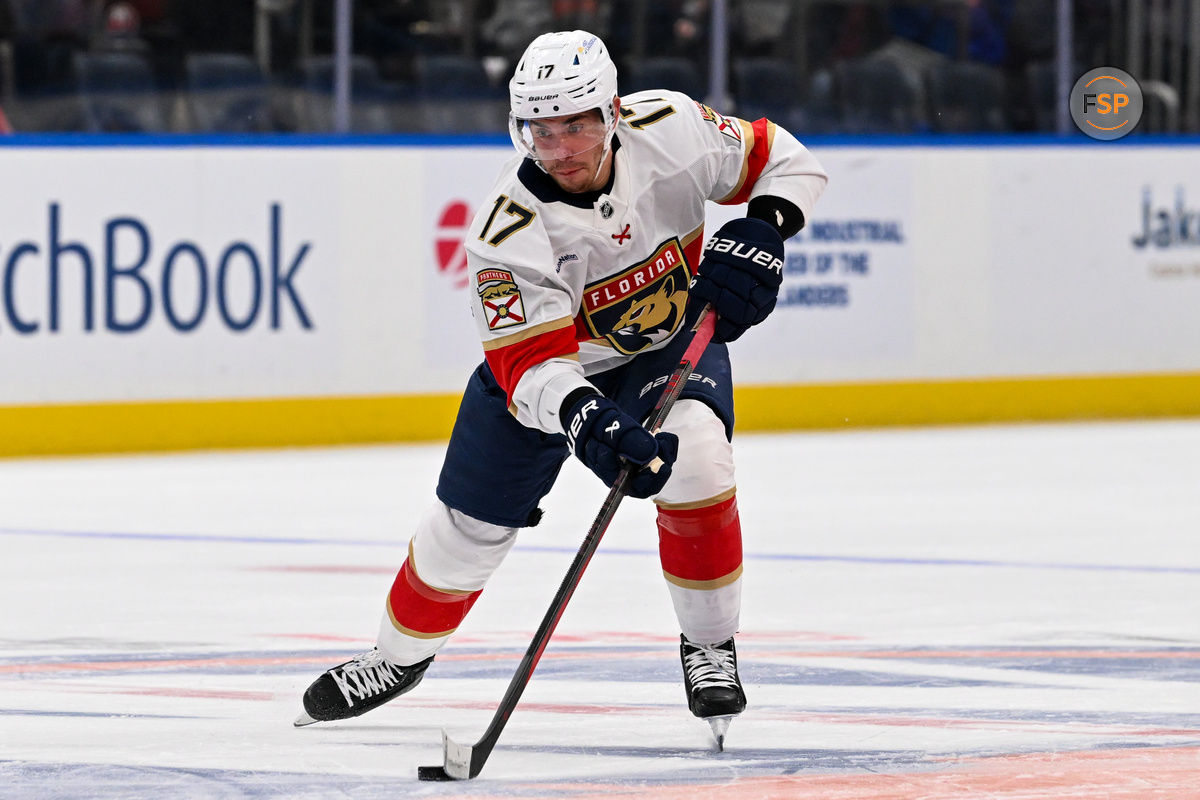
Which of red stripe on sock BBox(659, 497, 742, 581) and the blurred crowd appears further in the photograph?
the blurred crowd

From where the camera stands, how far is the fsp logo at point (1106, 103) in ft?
31.1

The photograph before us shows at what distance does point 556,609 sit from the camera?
11.1 ft

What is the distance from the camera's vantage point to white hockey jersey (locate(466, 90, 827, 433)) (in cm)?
331

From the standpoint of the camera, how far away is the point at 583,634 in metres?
4.46

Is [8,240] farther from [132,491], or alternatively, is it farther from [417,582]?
[417,582]

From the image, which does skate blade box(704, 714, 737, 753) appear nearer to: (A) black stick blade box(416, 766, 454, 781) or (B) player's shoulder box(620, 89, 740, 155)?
(A) black stick blade box(416, 766, 454, 781)

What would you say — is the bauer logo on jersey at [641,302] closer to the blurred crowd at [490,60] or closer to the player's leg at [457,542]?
the player's leg at [457,542]

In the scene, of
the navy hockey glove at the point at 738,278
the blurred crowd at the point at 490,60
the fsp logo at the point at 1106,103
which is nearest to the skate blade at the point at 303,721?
the navy hockey glove at the point at 738,278

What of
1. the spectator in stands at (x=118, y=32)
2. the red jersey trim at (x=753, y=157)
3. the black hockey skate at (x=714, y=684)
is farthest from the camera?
the spectator in stands at (x=118, y=32)

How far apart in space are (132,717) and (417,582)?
0.53 metres

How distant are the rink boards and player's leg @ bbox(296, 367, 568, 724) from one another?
4.39 metres

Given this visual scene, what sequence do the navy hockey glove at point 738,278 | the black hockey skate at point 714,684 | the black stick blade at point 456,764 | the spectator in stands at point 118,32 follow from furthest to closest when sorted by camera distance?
the spectator in stands at point 118,32 < the navy hockey glove at point 738,278 < the black hockey skate at point 714,684 < the black stick blade at point 456,764

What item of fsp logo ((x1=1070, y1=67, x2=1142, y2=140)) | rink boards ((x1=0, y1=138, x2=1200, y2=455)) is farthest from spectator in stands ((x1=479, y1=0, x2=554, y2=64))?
fsp logo ((x1=1070, y1=67, x2=1142, y2=140))

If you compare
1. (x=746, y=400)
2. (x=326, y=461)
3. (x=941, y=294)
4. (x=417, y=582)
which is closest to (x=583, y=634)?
(x=417, y=582)
